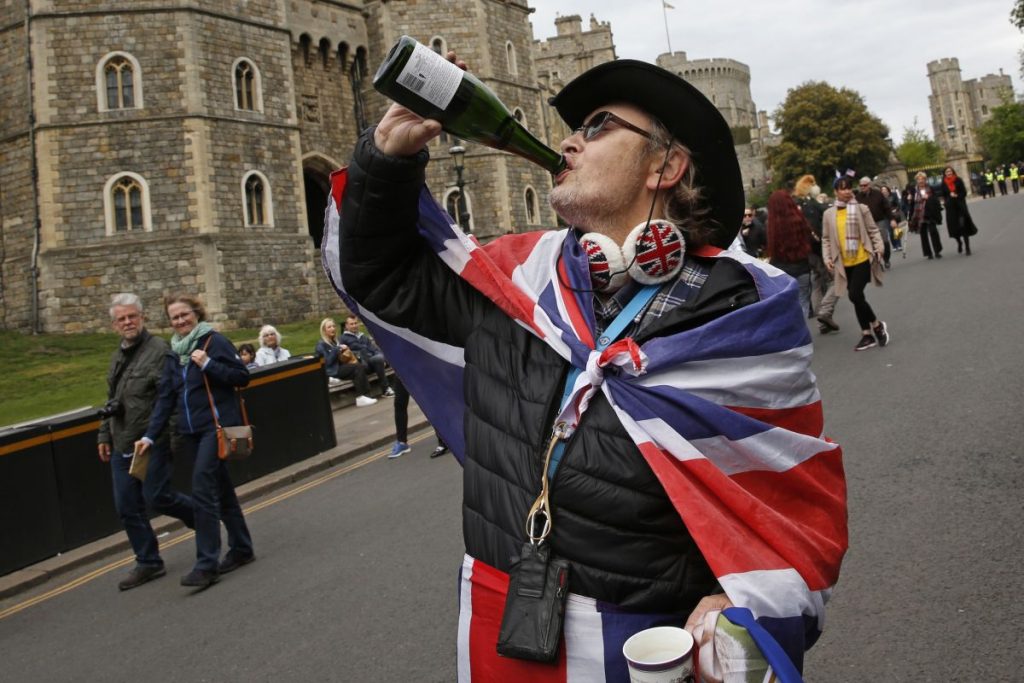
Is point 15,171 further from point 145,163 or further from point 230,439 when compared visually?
point 230,439

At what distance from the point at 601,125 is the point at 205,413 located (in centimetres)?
484

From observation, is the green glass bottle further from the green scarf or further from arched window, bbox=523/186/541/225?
arched window, bbox=523/186/541/225

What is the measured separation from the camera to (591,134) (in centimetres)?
223

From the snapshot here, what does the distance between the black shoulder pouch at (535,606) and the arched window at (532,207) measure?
34.2 meters

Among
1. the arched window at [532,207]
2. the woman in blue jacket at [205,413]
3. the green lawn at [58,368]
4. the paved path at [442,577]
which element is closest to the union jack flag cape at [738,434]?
the paved path at [442,577]

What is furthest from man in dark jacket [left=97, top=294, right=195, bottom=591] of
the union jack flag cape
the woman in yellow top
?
the woman in yellow top

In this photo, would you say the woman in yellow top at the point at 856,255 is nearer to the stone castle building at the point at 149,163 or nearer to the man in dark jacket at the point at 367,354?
the man in dark jacket at the point at 367,354

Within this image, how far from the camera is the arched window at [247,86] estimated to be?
27500mm

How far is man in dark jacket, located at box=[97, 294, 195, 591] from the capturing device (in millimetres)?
6230

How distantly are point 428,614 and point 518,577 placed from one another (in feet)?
9.94

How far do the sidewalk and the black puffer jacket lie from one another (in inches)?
180

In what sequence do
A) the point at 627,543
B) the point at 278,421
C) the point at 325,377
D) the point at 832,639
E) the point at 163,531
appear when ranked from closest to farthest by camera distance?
the point at 627,543 → the point at 832,639 → the point at 163,531 → the point at 278,421 → the point at 325,377

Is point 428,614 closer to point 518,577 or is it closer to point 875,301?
point 518,577

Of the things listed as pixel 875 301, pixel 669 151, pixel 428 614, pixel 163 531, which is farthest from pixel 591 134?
pixel 875 301
